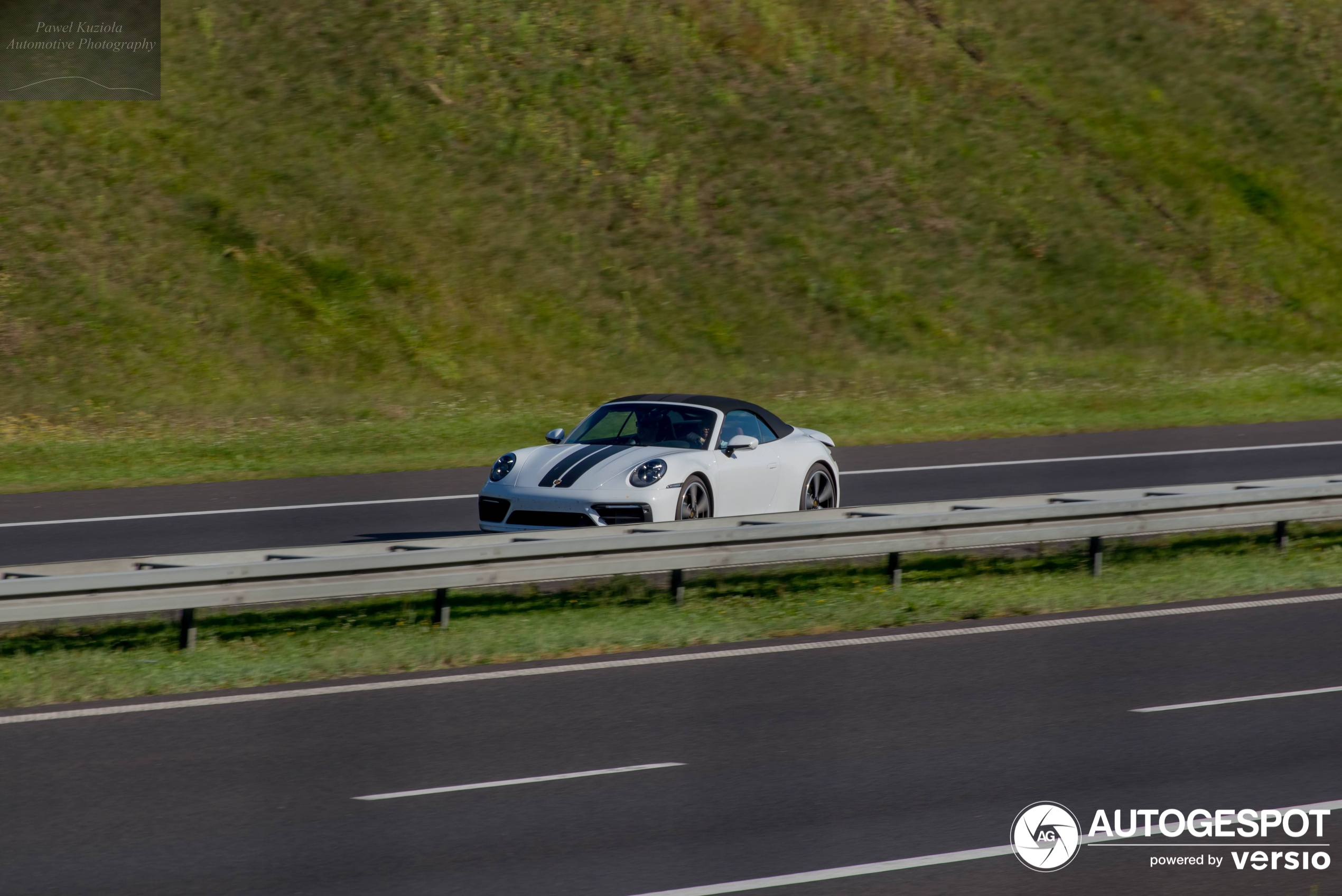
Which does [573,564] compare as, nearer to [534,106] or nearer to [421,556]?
[421,556]

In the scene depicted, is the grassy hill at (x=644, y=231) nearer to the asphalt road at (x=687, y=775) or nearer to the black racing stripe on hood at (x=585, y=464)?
the black racing stripe on hood at (x=585, y=464)

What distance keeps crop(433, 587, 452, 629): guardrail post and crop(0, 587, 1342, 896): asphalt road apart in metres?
1.29

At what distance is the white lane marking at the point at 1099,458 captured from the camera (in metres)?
19.9

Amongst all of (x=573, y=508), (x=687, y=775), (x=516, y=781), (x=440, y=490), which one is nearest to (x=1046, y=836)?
(x=687, y=775)

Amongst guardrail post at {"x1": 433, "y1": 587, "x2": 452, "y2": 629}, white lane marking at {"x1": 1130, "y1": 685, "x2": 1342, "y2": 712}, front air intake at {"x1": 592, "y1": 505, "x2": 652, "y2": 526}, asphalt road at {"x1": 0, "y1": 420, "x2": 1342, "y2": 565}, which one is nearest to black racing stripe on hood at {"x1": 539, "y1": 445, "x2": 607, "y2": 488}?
front air intake at {"x1": 592, "y1": 505, "x2": 652, "y2": 526}

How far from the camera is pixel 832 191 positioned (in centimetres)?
3531

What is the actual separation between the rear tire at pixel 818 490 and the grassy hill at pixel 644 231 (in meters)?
8.26

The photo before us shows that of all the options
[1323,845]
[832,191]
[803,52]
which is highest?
[803,52]

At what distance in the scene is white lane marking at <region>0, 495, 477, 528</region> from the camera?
15.8 metres

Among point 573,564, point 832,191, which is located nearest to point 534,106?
point 832,191

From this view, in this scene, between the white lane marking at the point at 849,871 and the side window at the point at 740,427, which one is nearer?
the white lane marking at the point at 849,871

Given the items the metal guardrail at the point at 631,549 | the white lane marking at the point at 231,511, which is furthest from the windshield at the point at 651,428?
the white lane marking at the point at 231,511

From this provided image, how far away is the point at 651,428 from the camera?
1400 centimetres

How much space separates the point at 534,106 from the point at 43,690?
27906 millimetres
